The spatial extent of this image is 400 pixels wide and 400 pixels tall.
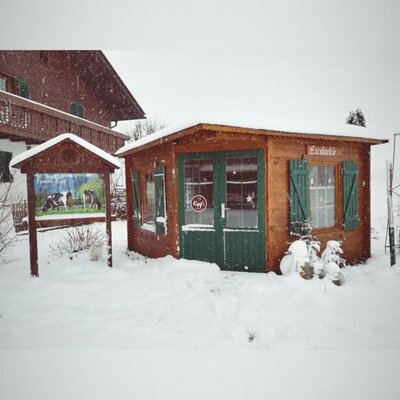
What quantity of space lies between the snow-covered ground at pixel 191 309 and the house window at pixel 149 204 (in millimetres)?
1843

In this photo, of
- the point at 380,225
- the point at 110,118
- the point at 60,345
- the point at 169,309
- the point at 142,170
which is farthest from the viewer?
the point at 110,118

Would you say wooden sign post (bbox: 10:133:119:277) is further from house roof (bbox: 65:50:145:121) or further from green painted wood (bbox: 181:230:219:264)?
house roof (bbox: 65:50:145:121)

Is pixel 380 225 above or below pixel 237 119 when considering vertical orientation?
below

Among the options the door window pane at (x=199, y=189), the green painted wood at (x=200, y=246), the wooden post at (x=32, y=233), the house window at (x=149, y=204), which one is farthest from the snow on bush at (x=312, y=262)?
the wooden post at (x=32, y=233)

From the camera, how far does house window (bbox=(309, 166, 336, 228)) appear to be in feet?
23.6

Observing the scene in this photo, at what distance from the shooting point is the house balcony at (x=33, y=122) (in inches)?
418

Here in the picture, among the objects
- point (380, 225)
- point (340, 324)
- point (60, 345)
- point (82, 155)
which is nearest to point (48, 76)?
point (82, 155)

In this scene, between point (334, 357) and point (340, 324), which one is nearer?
point (334, 357)

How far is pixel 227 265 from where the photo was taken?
22.2 feet

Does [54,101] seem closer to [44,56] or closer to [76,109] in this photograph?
[76,109]

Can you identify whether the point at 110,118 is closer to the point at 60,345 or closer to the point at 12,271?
the point at 12,271

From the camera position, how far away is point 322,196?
24.1 ft

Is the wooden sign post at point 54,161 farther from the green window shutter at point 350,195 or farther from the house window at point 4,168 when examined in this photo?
the house window at point 4,168

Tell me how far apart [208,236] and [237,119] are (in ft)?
8.79
